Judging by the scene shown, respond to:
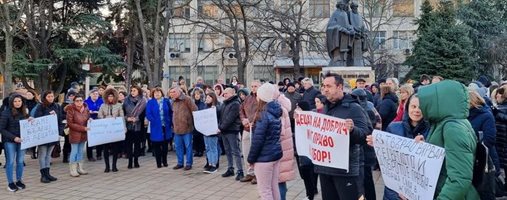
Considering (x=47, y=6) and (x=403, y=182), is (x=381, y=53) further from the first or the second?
(x=403, y=182)

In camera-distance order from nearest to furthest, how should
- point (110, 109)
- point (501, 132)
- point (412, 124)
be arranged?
point (412, 124), point (501, 132), point (110, 109)

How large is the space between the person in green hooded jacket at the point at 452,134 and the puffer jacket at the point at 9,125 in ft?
25.3

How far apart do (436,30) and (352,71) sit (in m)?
19.5

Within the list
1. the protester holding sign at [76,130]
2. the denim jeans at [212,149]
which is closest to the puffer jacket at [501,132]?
the denim jeans at [212,149]

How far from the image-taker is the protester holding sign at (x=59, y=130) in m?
9.56

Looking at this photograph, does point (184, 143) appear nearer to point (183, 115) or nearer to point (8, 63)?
point (183, 115)

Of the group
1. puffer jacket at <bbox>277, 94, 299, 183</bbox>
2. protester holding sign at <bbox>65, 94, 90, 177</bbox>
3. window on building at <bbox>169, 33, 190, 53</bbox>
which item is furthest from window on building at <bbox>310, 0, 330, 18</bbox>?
puffer jacket at <bbox>277, 94, 299, 183</bbox>

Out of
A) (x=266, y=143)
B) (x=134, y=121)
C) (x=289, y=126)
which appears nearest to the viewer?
(x=266, y=143)

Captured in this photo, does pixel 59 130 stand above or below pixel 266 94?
below

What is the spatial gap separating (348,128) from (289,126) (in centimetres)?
248

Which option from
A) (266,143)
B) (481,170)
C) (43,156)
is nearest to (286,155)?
(266,143)

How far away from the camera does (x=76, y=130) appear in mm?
10102

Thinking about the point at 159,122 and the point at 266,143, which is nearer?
the point at 266,143

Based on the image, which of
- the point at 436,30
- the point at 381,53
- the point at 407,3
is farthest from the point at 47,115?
the point at 407,3
